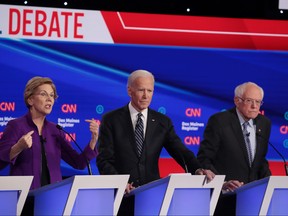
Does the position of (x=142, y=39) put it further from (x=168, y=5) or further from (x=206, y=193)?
(x=206, y=193)

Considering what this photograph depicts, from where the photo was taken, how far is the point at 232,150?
748 cm

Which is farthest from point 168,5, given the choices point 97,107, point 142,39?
point 97,107

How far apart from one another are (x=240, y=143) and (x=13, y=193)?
8.57 feet

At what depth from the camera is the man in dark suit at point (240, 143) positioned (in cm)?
747

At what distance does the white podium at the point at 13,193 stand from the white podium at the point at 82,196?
0.44ft

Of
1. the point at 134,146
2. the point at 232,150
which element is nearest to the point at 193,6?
the point at 232,150

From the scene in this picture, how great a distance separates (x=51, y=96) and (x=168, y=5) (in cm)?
272

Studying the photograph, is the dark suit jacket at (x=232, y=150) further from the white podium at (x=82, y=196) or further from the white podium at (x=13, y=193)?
the white podium at (x=13, y=193)

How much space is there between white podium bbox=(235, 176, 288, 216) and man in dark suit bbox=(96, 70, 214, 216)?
77cm

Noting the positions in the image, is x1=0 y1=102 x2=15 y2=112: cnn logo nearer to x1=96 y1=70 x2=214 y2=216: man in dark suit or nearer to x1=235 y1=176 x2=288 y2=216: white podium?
x1=96 y1=70 x2=214 y2=216: man in dark suit

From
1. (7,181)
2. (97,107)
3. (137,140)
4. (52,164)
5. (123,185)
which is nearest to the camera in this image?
(7,181)

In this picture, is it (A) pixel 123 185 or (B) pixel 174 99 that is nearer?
(A) pixel 123 185

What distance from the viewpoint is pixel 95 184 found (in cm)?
560

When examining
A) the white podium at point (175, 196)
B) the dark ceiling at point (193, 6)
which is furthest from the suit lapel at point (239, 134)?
the dark ceiling at point (193, 6)
